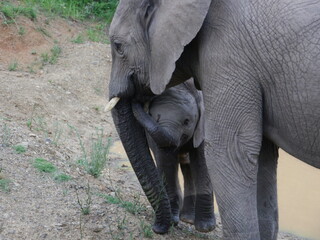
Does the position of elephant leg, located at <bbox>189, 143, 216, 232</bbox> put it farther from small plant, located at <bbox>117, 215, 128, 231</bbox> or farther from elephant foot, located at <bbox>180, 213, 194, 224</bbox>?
small plant, located at <bbox>117, 215, 128, 231</bbox>

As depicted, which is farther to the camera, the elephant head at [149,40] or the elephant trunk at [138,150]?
the elephant trunk at [138,150]

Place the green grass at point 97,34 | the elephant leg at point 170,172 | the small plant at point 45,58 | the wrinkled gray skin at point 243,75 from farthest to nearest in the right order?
the green grass at point 97,34, the small plant at point 45,58, the elephant leg at point 170,172, the wrinkled gray skin at point 243,75

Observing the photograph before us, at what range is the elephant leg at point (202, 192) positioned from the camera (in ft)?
16.1

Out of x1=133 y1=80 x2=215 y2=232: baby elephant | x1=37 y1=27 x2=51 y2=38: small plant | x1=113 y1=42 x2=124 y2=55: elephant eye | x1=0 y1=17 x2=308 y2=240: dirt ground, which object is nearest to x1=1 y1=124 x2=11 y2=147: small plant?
x1=0 y1=17 x2=308 y2=240: dirt ground

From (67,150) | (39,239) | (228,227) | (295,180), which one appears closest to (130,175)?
(67,150)

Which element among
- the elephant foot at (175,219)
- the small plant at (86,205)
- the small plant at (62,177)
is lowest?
the small plant at (62,177)

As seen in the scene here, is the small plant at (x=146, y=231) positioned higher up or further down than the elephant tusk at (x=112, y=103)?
further down

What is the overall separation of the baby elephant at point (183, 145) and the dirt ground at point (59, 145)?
0.15 meters

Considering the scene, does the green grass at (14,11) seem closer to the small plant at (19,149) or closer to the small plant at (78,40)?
the small plant at (78,40)

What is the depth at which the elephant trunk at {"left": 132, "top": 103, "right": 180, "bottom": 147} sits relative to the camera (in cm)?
412

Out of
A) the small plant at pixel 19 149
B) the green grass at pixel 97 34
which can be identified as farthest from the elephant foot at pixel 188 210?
the green grass at pixel 97 34

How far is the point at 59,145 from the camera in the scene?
6180mm

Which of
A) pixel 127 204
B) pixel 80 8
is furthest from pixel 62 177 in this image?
pixel 80 8

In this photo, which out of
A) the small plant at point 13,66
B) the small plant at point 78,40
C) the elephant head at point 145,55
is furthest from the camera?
the small plant at point 78,40
